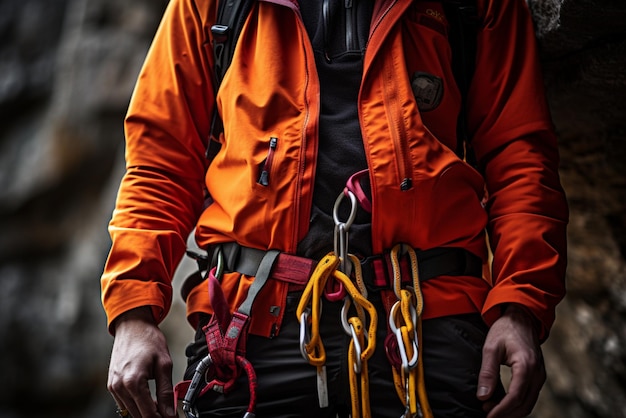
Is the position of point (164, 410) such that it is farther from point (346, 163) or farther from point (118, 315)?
point (346, 163)

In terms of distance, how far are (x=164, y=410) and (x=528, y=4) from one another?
1855mm

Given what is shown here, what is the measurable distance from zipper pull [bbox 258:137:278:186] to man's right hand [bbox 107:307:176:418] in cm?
50

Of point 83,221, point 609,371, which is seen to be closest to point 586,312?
point 609,371

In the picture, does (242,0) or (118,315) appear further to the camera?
(242,0)

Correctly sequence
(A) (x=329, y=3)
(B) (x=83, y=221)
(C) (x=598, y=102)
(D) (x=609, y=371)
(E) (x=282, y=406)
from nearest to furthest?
1. (E) (x=282, y=406)
2. (A) (x=329, y=3)
3. (C) (x=598, y=102)
4. (D) (x=609, y=371)
5. (B) (x=83, y=221)

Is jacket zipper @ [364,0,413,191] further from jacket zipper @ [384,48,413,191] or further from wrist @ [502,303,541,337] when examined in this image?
wrist @ [502,303,541,337]

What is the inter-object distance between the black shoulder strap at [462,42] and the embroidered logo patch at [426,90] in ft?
0.53

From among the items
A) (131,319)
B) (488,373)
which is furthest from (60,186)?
(488,373)

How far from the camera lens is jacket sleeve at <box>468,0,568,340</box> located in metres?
1.86

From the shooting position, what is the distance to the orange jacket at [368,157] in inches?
72.4

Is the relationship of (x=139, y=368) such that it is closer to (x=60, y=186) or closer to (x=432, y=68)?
(x=432, y=68)

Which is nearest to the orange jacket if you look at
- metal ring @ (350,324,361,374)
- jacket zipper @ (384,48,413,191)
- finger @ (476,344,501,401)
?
jacket zipper @ (384,48,413,191)

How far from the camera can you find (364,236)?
6.13 ft

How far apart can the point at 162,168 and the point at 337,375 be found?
2.67ft
